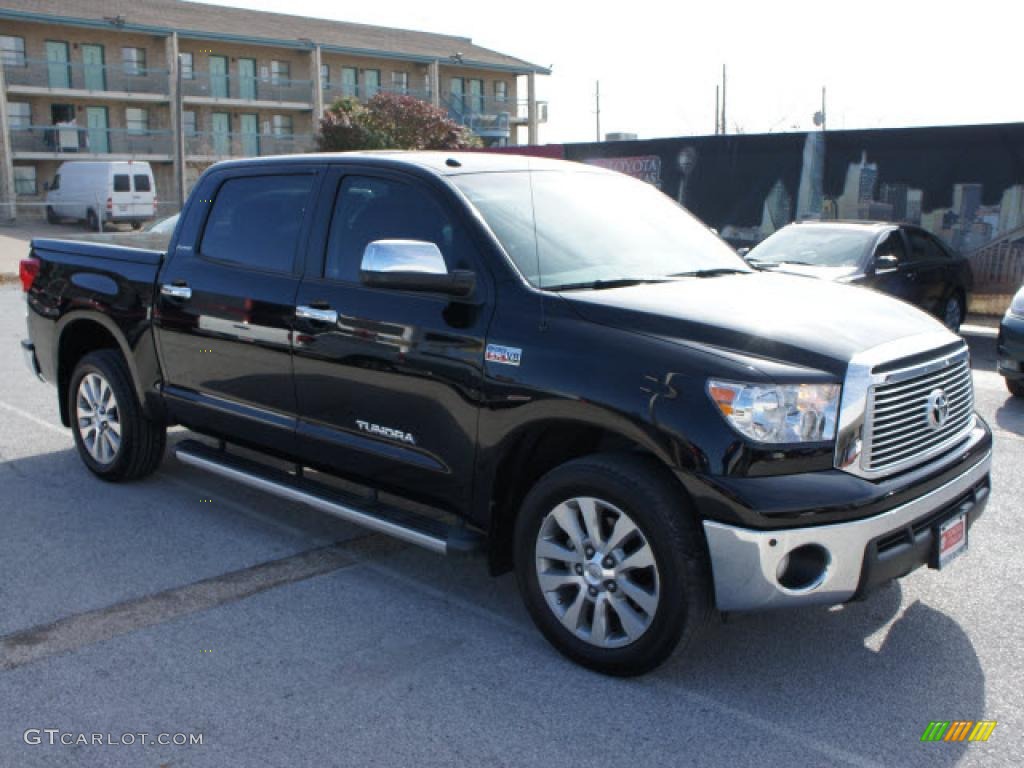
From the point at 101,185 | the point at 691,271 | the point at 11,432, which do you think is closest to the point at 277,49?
the point at 101,185

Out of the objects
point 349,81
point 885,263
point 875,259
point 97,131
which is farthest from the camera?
point 349,81

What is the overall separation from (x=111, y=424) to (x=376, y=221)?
2.53 meters

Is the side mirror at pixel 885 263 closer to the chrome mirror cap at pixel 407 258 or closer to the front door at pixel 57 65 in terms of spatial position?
the chrome mirror cap at pixel 407 258

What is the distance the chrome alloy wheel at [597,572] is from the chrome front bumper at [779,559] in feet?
0.85

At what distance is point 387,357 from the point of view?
14.3 feet

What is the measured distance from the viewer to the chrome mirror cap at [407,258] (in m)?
4.07

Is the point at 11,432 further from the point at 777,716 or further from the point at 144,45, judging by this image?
the point at 144,45

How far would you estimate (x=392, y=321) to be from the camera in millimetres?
4340

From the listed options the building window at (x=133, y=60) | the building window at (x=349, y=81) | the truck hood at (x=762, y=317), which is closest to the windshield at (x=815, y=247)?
the truck hood at (x=762, y=317)

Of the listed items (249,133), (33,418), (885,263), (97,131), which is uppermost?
(249,133)

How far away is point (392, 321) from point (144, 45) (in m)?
45.5

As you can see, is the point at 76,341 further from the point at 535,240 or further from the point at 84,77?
the point at 84,77

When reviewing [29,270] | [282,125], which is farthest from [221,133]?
[29,270]

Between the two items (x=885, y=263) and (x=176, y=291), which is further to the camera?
(x=885, y=263)
